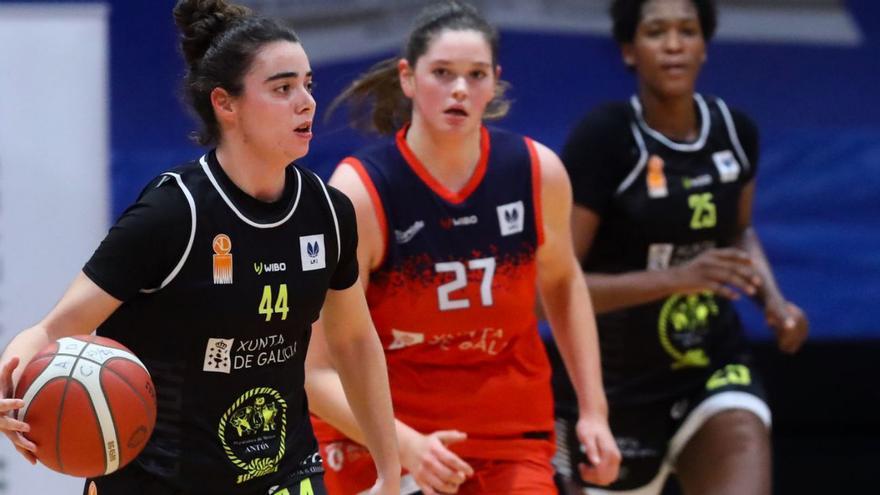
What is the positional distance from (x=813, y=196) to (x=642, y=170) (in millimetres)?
1067

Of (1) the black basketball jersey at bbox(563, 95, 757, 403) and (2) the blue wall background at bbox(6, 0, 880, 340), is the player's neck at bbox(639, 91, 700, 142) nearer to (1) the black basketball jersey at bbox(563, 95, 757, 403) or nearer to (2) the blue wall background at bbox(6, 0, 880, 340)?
(1) the black basketball jersey at bbox(563, 95, 757, 403)

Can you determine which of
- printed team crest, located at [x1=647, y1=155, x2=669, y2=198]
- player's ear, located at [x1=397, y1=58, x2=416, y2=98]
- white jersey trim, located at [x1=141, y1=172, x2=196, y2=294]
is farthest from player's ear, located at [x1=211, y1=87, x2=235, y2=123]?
printed team crest, located at [x1=647, y1=155, x2=669, y2=198]

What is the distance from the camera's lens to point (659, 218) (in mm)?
5160

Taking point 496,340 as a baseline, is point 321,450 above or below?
below

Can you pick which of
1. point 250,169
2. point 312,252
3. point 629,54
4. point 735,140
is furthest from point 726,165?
point 250,169

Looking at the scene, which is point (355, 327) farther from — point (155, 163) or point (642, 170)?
point (155, 163)

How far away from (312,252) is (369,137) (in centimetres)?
207

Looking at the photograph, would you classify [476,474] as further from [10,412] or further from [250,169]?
[10,412]

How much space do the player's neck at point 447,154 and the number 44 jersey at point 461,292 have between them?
0.09ft

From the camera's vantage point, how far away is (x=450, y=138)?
14.5ft

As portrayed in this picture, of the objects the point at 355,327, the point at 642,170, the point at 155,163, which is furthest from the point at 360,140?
the point at 355,327

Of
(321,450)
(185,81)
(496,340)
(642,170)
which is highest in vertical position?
(185,81)

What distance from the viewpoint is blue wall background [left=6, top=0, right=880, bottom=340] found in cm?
594

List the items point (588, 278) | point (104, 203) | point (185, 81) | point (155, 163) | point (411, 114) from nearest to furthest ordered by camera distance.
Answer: point (185, 81) → point (411, 114) → point (588, 278) → point (104, 203) → point (155, 163)
